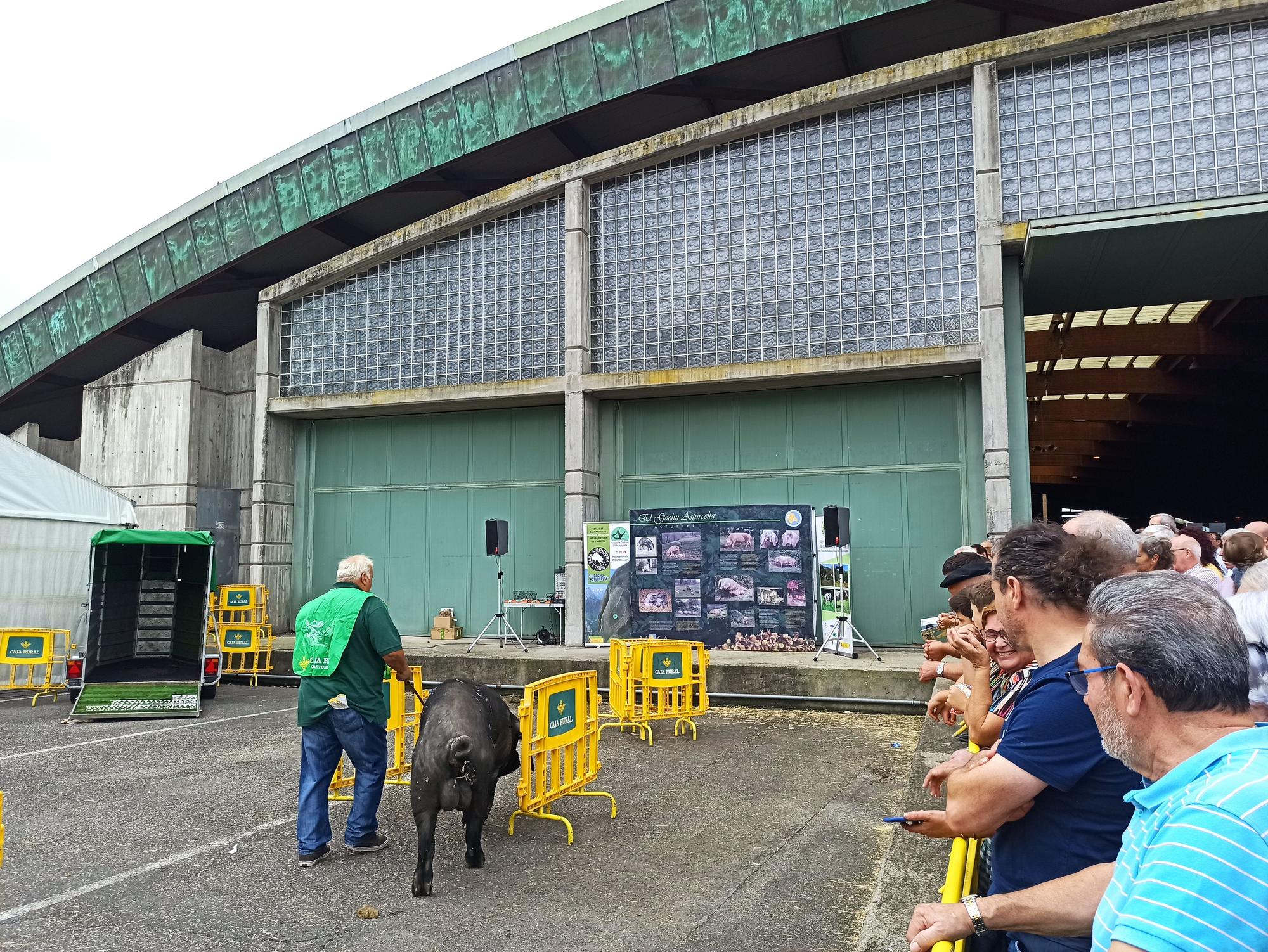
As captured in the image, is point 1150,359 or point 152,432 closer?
point 152,432

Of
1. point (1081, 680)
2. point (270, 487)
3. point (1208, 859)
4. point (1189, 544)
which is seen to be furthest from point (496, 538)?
point (1208, 859)

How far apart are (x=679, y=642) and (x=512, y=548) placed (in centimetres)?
850

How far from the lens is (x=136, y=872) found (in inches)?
223

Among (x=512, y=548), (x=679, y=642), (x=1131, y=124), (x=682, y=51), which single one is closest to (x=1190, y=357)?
(x=1131, y=124)

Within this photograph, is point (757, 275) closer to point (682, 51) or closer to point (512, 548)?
point (682, 51)

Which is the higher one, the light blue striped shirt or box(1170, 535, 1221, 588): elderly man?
box(1170, 535, 1221, 588): elderly man

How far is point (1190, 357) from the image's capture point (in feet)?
81.0

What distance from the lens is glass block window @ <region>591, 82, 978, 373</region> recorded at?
1492cm

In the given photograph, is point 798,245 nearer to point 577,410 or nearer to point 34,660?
point 577,410

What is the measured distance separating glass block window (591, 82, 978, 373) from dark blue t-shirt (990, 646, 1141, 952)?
13452mm

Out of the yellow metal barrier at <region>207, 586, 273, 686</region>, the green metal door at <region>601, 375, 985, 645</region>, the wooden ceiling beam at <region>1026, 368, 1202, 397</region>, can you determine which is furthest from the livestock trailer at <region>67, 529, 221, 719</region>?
the wooden ceiling beam at <region>1026, 368, 1202, 397</region>

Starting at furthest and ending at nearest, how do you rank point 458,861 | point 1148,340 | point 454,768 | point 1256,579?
point 1148,340 → point 458,861 → point 454,768 → point 1256,579

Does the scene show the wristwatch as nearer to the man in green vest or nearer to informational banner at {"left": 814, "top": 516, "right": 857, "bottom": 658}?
the man in green vest

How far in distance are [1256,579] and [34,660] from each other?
1568 centimetres
